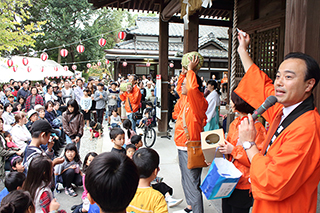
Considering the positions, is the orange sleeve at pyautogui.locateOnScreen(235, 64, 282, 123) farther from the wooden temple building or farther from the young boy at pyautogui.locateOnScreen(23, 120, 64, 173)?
the young boy at pyautogui.locateOnScreen(23, 120, 64, 173)

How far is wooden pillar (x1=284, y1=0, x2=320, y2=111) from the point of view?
6.07ft

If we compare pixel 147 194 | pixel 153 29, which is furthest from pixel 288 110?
pixel 153 29

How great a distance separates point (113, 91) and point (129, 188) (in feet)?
27.8

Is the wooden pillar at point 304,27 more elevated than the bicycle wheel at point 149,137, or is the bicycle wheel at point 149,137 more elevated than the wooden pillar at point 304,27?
the wooden pillar at point 304,27

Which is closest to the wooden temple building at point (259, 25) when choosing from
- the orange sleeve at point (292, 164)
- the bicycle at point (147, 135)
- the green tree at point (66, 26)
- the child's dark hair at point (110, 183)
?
the bicycle at point (147, 135)

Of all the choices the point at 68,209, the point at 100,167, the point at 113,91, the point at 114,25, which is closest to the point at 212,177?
the point at 100,167

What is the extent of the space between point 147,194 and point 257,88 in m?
1.25

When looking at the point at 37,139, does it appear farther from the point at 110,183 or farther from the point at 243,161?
the point at 243,161

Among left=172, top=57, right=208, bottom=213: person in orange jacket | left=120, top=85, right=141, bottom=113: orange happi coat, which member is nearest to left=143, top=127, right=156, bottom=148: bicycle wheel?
left=120, top=85, right=141, bottom=113: orange happi coat

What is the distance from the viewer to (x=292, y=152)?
4.09ft

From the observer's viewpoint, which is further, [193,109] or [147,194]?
[193,109]

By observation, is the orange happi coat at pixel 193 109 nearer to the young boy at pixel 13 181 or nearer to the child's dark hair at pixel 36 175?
the child's dark hair at pixel 36 175

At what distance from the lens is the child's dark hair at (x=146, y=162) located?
2121 mm

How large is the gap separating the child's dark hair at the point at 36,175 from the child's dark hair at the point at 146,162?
1.05 meters
